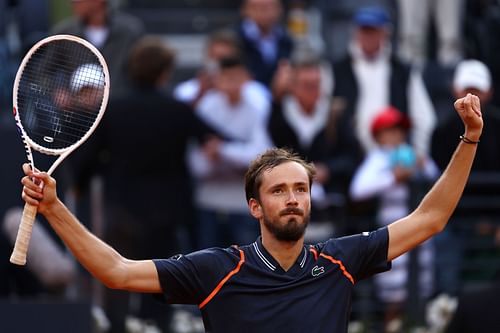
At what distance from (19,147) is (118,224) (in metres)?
1.08

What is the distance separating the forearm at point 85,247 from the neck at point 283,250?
0.64 m

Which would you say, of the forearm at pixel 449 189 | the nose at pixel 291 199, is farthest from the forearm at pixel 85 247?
the forearm at pixel 449 189

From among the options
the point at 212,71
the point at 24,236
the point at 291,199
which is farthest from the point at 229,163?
the point at 24,236

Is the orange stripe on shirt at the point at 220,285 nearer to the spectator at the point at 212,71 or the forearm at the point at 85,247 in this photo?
the forearm at the point at 85,247

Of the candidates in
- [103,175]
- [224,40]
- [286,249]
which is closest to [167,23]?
[224,40]

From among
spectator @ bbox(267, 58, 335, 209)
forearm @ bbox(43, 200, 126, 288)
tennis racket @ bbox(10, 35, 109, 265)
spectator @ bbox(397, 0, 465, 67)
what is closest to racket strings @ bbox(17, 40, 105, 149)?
tennis racket @ bbox(10, 35, 109, 265)

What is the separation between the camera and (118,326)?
10438 mm

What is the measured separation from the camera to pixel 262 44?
1202cm

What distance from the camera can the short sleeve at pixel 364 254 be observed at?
6195mm

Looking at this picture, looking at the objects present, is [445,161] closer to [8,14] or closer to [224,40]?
[224,40]

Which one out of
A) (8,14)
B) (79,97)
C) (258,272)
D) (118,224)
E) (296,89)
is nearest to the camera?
(258,272)

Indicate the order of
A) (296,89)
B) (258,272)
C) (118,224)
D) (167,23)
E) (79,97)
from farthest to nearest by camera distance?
(167,23), (296,89), (118,224), (79,97), (258,272)

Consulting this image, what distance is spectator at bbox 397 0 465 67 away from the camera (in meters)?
12.8

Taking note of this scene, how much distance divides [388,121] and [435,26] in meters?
2.52
